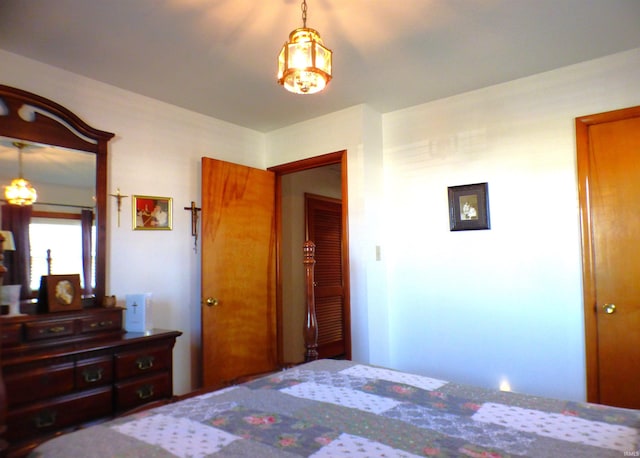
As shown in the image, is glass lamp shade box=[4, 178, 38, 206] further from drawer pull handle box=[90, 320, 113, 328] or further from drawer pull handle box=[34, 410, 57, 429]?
drawer pull handle box=[34, 410, 57, 429]

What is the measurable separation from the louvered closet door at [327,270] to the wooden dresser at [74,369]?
240 cm

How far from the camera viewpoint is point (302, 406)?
137 cm

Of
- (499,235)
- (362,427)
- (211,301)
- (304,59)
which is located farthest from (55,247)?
(499,235)

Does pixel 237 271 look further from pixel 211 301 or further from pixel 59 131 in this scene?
pixel 59 131

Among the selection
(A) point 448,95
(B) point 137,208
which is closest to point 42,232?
(B) point 137,208

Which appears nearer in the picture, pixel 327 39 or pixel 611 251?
pixel 327 39

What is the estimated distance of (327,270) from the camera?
193 inches

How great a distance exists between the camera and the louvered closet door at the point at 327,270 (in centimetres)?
473

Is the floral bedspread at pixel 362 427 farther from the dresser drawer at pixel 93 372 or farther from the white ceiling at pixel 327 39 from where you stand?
the white ceiling at pixel 327 39

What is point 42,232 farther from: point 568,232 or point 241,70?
point 568,232

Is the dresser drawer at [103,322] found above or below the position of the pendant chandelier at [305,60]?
below

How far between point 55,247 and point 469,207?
274 cm

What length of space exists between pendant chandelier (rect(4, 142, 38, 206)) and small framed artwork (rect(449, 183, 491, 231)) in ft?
8.99

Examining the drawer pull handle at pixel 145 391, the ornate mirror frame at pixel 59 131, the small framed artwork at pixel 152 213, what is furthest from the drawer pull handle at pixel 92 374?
the small framed artwork at pixel 152 213
